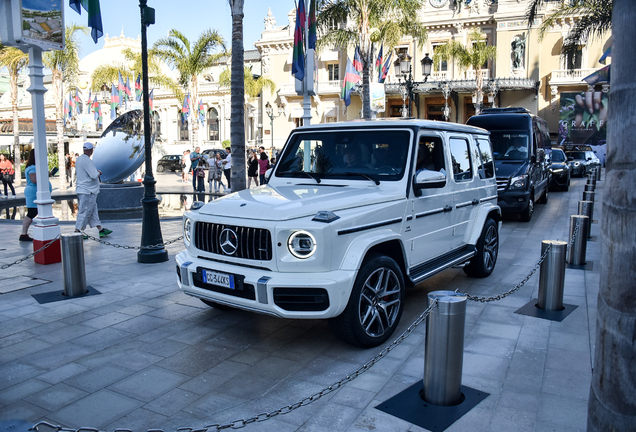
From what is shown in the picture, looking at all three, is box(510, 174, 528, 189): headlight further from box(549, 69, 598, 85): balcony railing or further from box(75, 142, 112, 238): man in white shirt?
box(549, 69, 598, 85): balcony railing

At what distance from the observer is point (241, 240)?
175 inches

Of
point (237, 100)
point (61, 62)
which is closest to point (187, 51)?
point (61, 62)

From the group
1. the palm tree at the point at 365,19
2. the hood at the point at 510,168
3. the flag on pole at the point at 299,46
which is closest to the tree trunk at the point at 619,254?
the flag on pole at the point at 299,46

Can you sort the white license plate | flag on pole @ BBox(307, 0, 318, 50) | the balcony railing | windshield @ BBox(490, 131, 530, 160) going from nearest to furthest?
1. the white license plate
2. flag on pole @ BBox(307, 0, 318, 50)
3. windshield @ BBox(490, 131, 530, 160)
4. the balcony railing

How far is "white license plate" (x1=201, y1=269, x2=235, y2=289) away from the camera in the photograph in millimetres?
4480

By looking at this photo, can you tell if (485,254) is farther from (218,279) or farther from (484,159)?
(218,279)

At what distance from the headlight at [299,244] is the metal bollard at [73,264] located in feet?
11.8

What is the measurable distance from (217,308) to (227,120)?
5102cm

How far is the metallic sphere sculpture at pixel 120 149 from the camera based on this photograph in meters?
15.8

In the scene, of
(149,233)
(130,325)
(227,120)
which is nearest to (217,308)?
(130,325)

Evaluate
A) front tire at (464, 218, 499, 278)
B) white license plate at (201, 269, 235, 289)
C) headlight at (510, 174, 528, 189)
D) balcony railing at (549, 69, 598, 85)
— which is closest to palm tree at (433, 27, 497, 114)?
balcony railing at (549, 69, 598, 85)

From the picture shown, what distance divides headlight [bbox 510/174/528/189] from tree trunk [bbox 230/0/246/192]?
21.9 ft

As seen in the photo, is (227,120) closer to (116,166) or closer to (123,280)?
(116,166)

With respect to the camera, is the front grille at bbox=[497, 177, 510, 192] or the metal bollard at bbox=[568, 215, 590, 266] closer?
the metal bollard at bbox=[568, 215, 590, 266]
